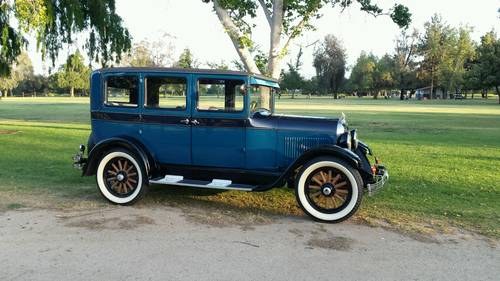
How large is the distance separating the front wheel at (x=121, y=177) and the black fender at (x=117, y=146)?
2.9 inches

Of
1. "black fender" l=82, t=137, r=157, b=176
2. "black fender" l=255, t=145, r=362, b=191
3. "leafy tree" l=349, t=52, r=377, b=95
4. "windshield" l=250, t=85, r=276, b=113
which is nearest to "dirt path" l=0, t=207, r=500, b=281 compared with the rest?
"black fender" l=255, t=145, r=362, b=191

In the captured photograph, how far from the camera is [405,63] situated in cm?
10981

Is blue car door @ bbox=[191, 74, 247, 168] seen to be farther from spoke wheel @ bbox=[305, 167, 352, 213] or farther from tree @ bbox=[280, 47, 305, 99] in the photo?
tree @ bbox=[280, 47, 305, 99]

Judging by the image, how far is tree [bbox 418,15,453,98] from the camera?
4008 inches

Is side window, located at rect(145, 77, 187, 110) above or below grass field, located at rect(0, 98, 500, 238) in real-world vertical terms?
above

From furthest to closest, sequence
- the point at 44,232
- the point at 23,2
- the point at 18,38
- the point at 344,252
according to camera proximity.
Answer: the point at 18,38, the point at 23,2, the point at 44,232, the point at 344,252

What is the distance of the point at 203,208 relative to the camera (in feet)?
22.6

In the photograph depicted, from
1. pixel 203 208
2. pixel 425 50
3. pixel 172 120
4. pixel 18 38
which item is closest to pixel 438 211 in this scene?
pixel 203 208

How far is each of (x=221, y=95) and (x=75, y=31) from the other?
459 inches

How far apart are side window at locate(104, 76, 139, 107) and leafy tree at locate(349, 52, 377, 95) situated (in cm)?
11029

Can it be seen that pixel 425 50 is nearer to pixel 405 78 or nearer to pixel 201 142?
pixel 405 78

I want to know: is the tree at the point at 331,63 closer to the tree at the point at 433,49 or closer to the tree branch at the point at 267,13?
the tree at the point at 433,49

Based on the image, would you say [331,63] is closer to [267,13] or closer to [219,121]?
[267,13]

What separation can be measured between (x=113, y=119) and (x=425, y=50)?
10734cm
